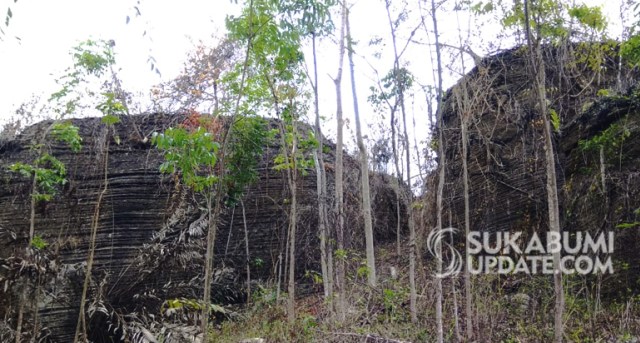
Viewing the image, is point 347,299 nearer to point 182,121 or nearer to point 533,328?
point 533,328

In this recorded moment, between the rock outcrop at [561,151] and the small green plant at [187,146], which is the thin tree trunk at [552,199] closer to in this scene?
the rock outcrop at [561,151]

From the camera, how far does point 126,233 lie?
32.0ft

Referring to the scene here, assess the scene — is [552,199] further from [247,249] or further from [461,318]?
[247,249]

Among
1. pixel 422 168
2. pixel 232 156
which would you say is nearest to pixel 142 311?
pixel 232 156

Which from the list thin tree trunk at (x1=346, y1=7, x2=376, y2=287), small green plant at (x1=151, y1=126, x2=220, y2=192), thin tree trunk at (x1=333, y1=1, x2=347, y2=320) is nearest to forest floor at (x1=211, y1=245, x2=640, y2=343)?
thin tree trunk at (x1=333, y1=1, x2=347, y2=320)

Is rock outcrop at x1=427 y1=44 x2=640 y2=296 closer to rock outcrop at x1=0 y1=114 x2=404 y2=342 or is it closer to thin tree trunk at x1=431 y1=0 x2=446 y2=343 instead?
thin tree trunk at x1=431 y1=0 x2=446 y2=343

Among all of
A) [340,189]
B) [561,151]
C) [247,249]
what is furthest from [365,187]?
[247,249]

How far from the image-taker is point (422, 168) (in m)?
8.70

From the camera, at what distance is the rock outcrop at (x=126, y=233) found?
7797mm

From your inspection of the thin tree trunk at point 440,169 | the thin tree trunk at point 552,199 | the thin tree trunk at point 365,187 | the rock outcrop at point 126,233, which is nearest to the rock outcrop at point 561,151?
Result: the thin tree trunk at point 440,169

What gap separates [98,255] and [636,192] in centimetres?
775

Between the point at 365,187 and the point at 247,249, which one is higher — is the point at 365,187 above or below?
above

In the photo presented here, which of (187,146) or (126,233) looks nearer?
(187,146)

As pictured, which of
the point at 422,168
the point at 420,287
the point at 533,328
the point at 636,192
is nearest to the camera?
the point at 533,328
